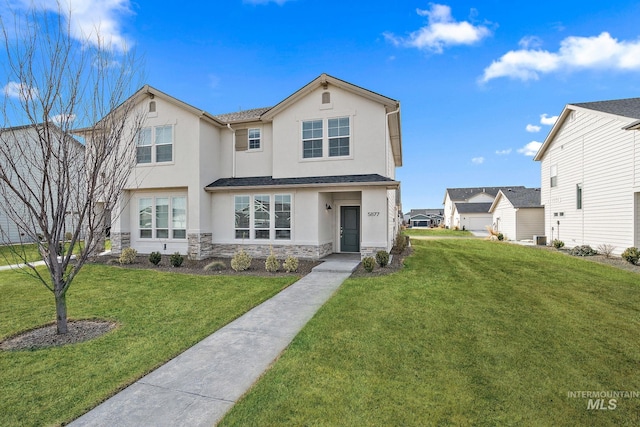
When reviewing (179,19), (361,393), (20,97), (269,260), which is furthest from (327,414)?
(179,19)

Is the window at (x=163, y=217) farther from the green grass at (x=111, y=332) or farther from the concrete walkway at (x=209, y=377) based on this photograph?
the concrete walkway at (x=209, y=377)

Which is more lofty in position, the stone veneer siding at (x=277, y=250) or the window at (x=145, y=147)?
the window at (x=145, y=147)

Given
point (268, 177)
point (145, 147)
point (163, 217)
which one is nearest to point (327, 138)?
point (268, 177)

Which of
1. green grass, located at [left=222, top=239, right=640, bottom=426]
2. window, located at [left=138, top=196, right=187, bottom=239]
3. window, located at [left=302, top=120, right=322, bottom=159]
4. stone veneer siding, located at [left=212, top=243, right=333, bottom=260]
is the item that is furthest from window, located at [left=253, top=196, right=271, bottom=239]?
green grass, located at [left=222, top=239, right=640, bottom=426]

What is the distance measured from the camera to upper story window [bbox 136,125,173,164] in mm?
13266

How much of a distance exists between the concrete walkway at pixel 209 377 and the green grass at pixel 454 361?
0.91 feet

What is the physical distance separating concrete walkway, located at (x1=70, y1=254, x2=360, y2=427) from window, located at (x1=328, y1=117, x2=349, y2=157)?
25.0 feet

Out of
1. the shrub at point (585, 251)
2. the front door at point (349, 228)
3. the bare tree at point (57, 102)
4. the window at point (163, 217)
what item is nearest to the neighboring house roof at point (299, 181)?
the window at point (163, 217)

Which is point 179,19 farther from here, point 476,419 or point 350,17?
point 476,419

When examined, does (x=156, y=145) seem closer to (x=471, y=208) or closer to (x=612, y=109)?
(x=612, y=109)

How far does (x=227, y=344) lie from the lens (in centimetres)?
478

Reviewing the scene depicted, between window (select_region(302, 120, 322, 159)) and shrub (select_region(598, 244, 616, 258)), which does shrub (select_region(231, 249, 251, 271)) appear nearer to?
window (select_region(302, 120, 322, 159))

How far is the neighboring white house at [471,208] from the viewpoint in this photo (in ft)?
144

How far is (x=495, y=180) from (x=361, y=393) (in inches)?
2475
